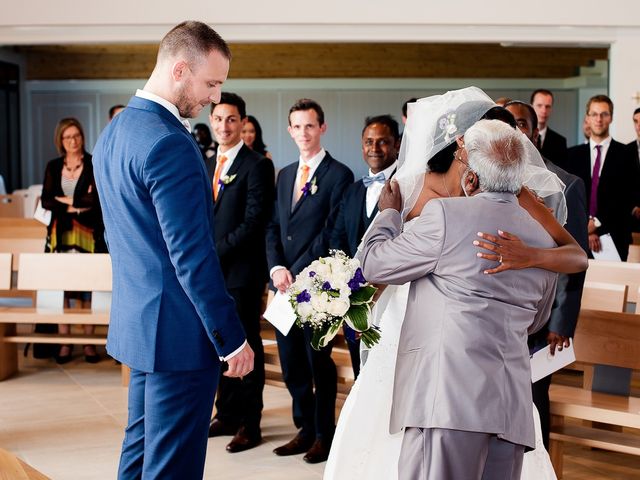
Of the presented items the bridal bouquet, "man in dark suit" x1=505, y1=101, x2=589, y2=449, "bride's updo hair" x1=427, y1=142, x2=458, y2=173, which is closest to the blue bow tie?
"man in dark suit" x1=505, y1=101, x2=589, y2=449

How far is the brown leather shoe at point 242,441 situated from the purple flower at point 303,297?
1877 mm

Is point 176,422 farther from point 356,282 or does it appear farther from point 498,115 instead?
point 498,115

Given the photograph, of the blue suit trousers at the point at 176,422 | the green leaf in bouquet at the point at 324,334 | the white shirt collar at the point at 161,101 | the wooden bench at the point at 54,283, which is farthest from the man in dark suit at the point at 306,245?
the wooden bench at the point at 54,283

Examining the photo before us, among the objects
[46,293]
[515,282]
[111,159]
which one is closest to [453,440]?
[515,282]

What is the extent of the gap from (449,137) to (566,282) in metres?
1.17

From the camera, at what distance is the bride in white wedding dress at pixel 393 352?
2.96m

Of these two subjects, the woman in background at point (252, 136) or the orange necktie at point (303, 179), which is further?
the woman in background at point (252, 136)

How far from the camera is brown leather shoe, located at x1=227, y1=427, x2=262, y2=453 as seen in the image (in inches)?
186

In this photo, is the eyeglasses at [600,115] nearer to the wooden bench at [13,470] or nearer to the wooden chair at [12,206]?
the wooden bench at [13,470]

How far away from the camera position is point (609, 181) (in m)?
6.40

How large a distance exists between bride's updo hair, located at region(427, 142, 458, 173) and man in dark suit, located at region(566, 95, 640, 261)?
3.78 m

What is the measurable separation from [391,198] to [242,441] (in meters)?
2.35

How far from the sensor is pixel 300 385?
4.65 meters

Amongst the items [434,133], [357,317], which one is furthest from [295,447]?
[434,133]
